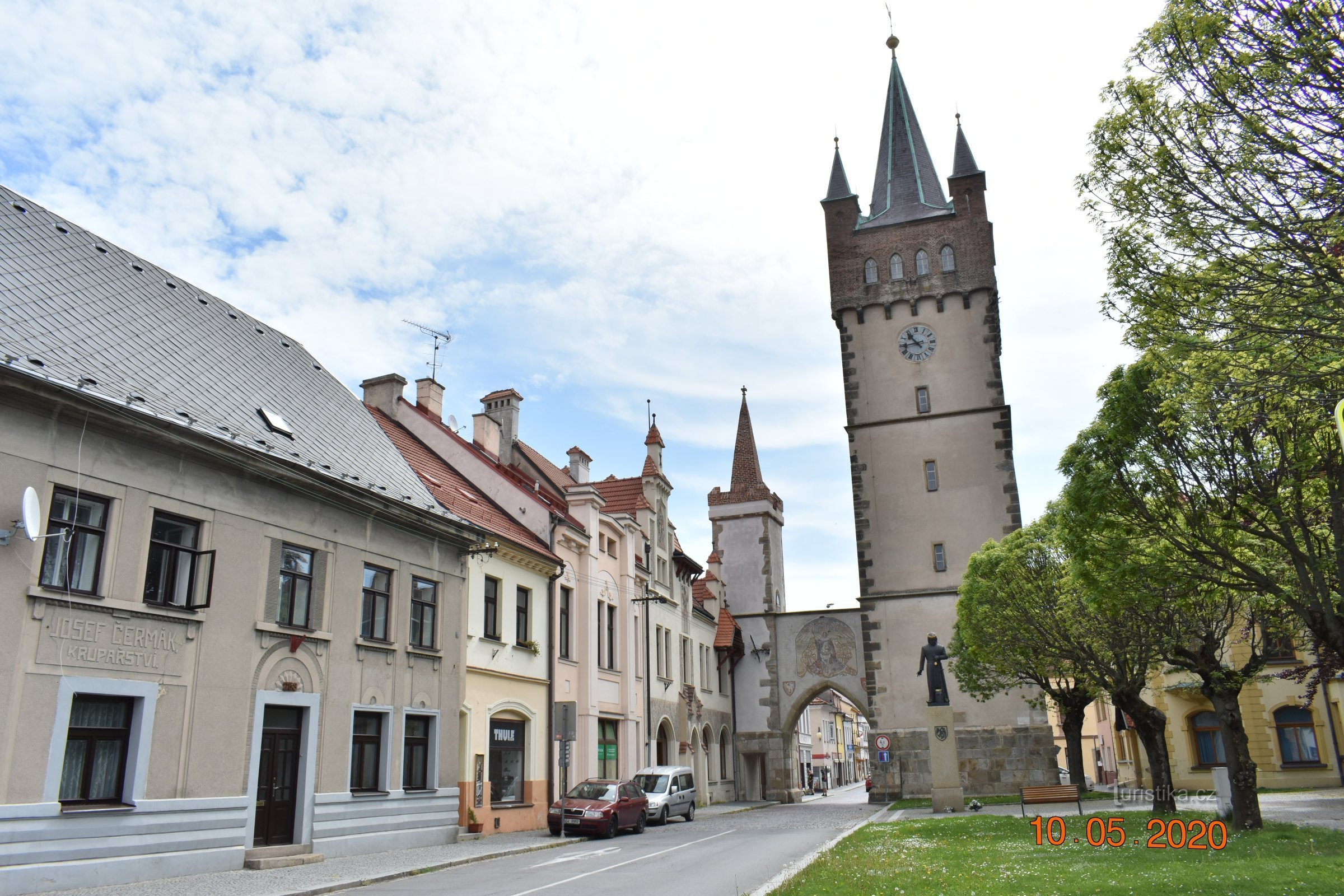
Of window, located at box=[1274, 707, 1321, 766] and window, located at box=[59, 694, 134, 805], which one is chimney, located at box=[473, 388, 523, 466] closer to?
window, located at box=[59, 694, 134, 805]

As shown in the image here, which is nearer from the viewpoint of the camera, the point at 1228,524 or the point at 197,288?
the point at 1228,524

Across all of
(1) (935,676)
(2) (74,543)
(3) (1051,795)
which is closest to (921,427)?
(1) (935,676)

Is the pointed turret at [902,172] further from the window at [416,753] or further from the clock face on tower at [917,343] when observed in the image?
the window at [416,753]

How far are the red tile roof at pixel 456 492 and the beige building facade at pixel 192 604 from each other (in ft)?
8.58

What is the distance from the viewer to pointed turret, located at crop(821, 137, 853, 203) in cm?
4722

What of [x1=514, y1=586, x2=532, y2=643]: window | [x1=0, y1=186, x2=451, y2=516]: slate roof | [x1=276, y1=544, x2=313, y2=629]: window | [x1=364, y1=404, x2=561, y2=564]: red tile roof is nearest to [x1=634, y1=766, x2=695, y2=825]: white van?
[x1=514, y1=586, x2=532, y2=643]: window

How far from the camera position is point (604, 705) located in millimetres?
31547

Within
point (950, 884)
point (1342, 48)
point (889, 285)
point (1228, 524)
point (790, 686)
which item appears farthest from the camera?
point (790, 686)

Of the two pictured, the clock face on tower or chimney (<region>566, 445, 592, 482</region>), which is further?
the clock face on tower

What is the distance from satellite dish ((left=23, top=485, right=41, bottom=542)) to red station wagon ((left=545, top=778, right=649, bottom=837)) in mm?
14315

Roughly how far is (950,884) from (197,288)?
19.7 metres

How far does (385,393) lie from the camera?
3041cm

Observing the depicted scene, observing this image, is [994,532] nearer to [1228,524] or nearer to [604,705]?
[604,705]

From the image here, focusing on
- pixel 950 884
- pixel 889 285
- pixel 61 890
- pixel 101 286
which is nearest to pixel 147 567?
pixel 61 890
